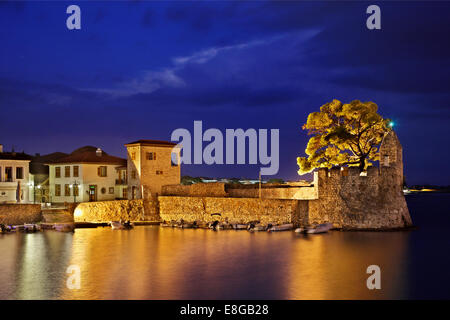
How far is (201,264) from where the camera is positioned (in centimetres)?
2830

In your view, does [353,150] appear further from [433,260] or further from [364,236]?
[433,260]

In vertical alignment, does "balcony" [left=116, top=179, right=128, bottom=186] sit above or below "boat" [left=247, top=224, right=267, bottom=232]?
above

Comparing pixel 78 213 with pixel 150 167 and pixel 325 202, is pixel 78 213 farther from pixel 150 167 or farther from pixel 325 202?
pixel 325 202

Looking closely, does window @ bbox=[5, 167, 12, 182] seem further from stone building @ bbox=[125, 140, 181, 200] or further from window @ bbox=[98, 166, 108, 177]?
stone building @ bbox=[125, 140, 181, 200]

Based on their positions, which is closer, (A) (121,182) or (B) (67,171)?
(B) (67,171)

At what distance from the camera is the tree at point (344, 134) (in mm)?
39094

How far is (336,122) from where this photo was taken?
133ft

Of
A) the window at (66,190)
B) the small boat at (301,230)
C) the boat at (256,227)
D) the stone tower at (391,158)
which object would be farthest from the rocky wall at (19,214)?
the stone tower at (391,158)

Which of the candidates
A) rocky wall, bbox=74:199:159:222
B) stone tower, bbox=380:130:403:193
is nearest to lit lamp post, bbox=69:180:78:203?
rocky wall, bbox=74:199:159:222

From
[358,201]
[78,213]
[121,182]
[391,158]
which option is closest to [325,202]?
[358,201]

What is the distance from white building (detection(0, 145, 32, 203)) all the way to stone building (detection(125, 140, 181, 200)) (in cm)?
914

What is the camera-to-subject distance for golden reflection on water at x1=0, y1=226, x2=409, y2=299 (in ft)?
73.7

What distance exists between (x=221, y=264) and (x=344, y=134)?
50.7ft
